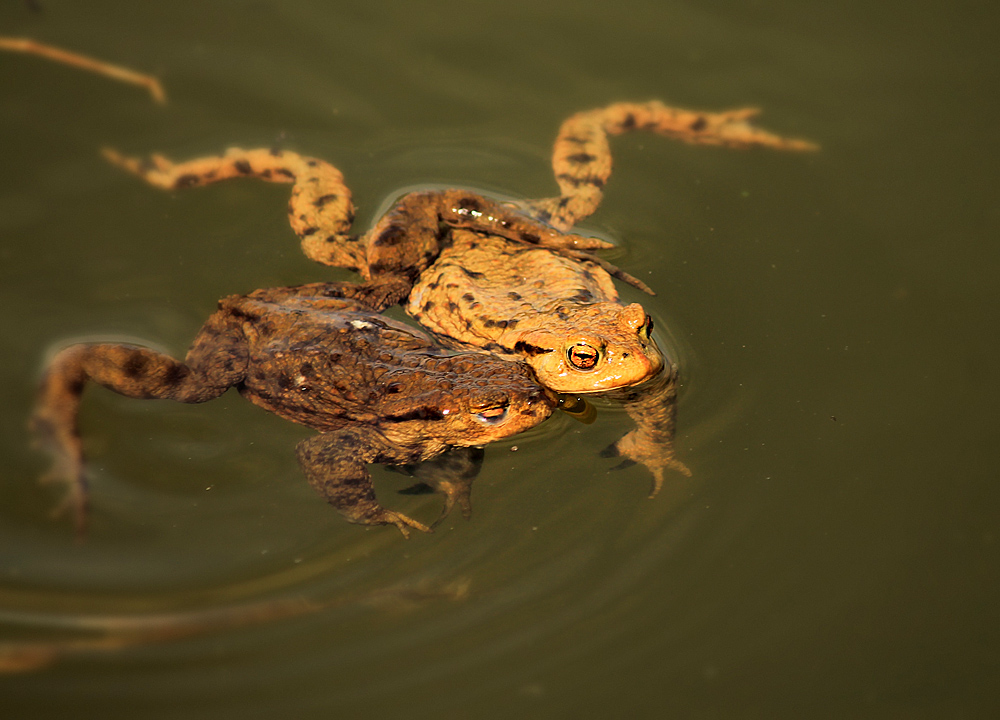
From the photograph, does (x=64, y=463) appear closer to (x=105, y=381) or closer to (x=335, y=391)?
(x=105, y=381)

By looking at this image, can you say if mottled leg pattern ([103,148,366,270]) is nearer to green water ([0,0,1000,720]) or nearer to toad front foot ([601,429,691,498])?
green water ([0,0,1000,720])

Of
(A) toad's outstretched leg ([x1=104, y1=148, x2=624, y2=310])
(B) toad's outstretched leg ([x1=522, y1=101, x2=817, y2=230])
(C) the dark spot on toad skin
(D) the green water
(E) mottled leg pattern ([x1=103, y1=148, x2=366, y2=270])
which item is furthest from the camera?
(B) toad's outstretched leg ([x1=522, y1=101, x2=817, y2=230])

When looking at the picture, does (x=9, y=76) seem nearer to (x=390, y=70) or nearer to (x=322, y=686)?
(x=390, y=70)

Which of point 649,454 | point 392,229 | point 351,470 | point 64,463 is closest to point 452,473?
point 351,470

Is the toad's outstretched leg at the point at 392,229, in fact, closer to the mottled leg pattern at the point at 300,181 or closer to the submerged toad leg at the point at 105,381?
the mottled leg pattern at the point at 300,181

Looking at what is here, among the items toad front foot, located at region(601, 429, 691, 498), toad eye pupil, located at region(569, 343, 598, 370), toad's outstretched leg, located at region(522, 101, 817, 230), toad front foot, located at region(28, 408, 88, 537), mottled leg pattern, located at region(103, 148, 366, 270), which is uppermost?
toad's outstretched leg, located at region(522, 101, 817, 230)

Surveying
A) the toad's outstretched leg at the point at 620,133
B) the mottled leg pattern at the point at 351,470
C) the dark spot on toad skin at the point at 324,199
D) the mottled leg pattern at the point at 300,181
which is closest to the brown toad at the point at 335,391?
the mottled leg pattern at the point at 351,470

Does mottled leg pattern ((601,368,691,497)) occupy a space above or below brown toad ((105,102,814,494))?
below

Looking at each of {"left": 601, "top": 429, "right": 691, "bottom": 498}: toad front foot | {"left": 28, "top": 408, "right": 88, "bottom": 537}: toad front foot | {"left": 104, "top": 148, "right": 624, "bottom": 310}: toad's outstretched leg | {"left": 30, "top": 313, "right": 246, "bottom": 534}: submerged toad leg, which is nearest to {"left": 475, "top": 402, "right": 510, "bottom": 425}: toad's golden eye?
{"left": 601, "top": 429, "right": 691, "bottom": 498}: toad front foot
